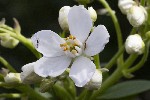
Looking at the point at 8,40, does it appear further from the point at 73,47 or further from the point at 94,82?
the point at 94,82

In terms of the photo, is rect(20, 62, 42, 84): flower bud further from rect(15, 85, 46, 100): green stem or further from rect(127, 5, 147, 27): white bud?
rect(127, 5, 147, 27): white bud

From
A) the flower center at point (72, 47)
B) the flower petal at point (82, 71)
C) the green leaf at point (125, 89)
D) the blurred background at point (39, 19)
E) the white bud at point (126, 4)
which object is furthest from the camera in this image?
the blurred background at point (39, 19)

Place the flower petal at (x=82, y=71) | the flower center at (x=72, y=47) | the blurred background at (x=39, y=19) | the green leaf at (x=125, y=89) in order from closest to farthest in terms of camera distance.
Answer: the flower petal at (x=82, y=71) < the flower center at (x=72, y=47) < the green leaf at (x=125, y=89) < the blurred background at (x=39, y=19)

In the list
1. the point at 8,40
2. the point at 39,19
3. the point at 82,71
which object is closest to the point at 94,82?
the point at 82,71

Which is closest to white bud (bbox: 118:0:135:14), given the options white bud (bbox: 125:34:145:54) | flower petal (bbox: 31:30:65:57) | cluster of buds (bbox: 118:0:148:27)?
cluster of buds (bbox: 118:0:148:27)

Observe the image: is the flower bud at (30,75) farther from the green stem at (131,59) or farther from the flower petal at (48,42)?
the green stem at (131,59)

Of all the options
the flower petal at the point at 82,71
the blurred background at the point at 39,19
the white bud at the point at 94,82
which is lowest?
the white bud at the point at 94,82

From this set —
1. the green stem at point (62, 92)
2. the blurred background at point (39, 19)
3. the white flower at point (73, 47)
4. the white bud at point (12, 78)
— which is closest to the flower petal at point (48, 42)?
the white flower at point (73, 47)
